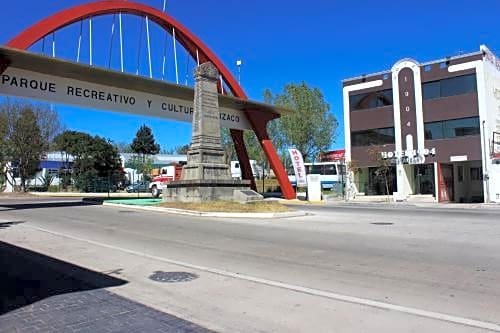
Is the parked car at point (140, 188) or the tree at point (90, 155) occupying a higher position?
the tree at point (90, 155)

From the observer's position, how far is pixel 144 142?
416ft

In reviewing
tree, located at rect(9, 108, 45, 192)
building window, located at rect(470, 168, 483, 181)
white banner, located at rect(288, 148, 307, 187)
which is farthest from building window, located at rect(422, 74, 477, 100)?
tree, located at rect(9, 108, 45, 192)

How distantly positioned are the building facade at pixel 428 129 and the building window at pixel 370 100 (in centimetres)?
9

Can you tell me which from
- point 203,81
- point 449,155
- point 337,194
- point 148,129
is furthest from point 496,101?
point 148,129

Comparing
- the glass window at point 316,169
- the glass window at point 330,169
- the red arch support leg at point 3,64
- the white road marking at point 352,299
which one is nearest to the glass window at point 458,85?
the glass window at point 330,169

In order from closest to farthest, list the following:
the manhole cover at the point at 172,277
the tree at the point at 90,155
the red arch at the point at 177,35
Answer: the manhole cover at the point at 172,277 → the red arch at the point at 177,35 → the tree at the point at 90,155

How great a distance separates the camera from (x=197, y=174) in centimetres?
2445

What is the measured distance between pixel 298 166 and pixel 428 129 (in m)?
12.7

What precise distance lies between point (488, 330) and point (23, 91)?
79.7 feet

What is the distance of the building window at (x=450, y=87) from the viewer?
1534 inches

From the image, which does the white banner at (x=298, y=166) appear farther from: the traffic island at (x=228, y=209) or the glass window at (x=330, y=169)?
the glass window at (x=330, y=169)

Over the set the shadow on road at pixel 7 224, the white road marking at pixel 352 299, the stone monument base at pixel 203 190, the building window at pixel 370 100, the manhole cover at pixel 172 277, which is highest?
the building window at pixel 370 100

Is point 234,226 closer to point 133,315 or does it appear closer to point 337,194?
point 133,315

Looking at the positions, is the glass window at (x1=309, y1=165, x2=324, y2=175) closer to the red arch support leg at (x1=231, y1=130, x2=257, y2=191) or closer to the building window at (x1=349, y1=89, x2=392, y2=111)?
the building window at (x1=349, y1=89, x2=392, y2=111)
